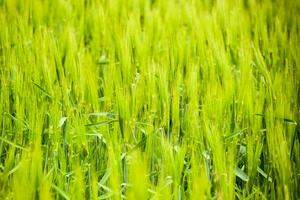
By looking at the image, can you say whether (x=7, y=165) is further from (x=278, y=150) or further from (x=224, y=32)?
(x=224, y=32)

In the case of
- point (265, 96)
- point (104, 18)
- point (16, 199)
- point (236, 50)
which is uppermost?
point (104, 18)

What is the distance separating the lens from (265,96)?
111 centimetres

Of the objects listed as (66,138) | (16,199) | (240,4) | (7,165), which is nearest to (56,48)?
(66,138)

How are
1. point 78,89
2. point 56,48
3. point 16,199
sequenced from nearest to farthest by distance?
1. point 16,199
2. point 78,89
3. point 56,48

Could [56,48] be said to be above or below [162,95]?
above

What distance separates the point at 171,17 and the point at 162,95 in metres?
0.68

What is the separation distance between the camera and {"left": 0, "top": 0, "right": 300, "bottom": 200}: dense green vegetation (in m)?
0.78

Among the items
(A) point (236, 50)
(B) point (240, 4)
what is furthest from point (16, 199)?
(B) point (240, 4)

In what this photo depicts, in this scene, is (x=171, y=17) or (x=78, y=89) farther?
(x=171, y=17)

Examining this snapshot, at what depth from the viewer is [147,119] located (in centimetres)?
99

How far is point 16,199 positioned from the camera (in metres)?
0.66

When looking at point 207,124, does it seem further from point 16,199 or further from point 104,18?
point 104,18

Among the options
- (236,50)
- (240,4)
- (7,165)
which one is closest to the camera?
(7,165)

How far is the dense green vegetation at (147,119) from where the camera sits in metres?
0.78
